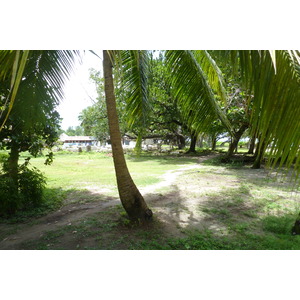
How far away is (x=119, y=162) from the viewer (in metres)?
2.73

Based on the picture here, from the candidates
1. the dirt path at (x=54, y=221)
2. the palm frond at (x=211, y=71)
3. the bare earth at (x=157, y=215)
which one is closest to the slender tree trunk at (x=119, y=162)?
the bare earth at (x=157, y=215)

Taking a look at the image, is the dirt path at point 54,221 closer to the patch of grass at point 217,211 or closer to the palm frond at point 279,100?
the patch of grass at point 217,211

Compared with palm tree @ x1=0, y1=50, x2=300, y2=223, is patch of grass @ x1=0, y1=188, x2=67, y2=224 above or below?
below

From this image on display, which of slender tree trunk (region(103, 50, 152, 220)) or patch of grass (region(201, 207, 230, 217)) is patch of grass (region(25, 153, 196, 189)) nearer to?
patch of grass (region(201, 207, 230, 217))

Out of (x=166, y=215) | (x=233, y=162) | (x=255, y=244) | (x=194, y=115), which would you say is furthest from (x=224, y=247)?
(x=233, y=162)

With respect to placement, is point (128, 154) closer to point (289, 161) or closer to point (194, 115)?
point (194, 115)

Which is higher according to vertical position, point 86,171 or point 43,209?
point 86,171

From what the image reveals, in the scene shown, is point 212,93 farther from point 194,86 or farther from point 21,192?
point 21,192

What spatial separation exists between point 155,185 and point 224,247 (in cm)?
266

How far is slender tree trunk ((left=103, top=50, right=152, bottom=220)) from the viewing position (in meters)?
2.65

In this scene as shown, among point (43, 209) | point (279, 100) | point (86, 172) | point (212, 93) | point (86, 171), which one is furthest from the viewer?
point (86, 171)

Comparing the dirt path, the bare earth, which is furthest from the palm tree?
the dirt path

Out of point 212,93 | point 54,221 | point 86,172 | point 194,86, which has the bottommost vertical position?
point 54,221

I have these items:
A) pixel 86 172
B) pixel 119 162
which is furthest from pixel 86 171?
pixel 119 162
